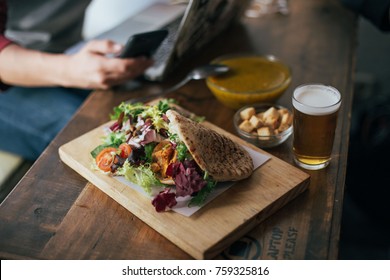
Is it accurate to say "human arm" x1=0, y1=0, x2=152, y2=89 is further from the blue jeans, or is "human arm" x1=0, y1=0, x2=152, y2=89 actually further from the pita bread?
the pita bread

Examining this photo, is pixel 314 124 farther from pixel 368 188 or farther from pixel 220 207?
pixel 368 188

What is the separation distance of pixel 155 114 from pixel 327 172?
506 millimetres

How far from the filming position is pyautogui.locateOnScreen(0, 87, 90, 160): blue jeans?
189 cm

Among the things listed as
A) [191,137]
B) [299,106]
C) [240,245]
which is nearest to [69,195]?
[191,137]

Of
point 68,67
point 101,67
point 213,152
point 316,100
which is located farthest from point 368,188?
point 68,67

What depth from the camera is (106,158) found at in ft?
4.27

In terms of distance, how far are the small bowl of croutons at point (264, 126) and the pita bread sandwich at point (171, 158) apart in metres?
0.08

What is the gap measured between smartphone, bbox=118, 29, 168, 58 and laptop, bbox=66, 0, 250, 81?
0.07 m

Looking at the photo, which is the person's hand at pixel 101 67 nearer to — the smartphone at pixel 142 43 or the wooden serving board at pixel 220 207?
the smartphone at pixel 142 43

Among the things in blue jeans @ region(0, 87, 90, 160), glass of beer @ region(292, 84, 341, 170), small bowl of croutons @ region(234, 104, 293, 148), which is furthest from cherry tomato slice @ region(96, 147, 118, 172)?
blue jeans @ region(0, 87, 90, 160)

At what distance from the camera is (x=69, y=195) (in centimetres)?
129

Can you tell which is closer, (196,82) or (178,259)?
(178,259)

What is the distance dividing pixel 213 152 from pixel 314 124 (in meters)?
0.27
